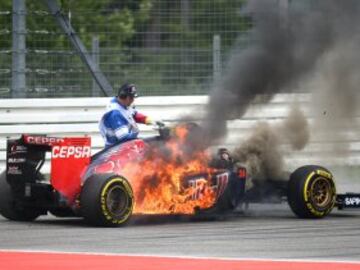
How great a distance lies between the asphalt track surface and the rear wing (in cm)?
51

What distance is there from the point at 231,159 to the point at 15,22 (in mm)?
5486

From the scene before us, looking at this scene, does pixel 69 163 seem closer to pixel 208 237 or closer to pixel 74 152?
pixel 74 152

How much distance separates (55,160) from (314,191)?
3.23 m

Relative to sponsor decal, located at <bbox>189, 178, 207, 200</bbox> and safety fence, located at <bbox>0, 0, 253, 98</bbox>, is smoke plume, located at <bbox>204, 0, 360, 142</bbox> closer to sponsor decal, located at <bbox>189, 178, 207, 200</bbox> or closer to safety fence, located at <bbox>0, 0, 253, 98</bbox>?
sponsor decal, located at <bbox>189, 178, 207, 200</bbox>

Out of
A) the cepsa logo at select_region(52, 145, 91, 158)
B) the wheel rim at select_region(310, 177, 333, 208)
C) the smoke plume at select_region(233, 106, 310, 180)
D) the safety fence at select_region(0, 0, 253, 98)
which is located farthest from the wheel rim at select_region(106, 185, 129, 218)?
the safety fence at select_region(0, 0, 253, 98)

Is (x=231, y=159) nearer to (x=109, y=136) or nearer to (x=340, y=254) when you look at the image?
(x=109, y=136)

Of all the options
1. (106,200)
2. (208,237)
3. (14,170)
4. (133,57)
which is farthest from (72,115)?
(208,237)

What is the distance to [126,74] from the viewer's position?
19656 millimetres

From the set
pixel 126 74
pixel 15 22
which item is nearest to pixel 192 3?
pixel 126 74

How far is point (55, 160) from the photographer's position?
1384 cm

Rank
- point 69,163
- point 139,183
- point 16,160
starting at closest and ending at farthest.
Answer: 1. point 69,163
2. point 139,183
3. point 16,160

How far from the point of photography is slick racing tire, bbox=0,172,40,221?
1445 centimetres

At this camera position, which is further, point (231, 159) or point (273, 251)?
point (231, 159)

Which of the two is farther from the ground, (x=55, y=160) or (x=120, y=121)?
(x=120, y=121)
